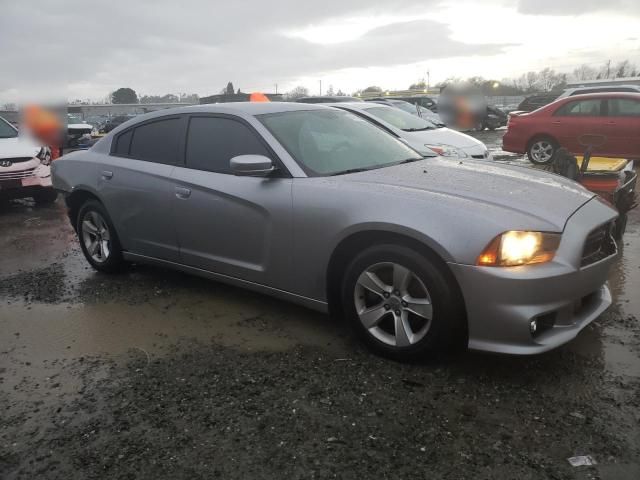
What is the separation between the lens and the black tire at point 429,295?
2.86m

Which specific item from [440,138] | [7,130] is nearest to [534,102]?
[440,138]

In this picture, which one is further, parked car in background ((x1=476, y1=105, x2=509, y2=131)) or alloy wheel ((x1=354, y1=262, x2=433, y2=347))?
parked car in background ((x1=476, y1=105, x2=509, y2=131))

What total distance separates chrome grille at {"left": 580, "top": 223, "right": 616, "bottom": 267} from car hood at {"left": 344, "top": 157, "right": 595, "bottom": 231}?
0.18 metres

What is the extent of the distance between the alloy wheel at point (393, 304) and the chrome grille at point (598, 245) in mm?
885

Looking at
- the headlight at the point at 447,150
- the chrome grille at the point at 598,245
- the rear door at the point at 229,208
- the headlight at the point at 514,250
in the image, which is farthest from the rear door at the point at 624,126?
the rear door at the point at 229,208

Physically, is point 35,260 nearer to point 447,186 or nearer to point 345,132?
point 345,132

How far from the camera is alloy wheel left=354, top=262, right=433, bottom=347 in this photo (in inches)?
117

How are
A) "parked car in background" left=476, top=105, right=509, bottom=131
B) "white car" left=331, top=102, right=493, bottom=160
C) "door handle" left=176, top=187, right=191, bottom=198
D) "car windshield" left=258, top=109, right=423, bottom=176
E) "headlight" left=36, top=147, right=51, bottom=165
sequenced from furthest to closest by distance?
1. "parked car in background" left=476, top=105, right=509, bottom=131
2. "headlight" left=36, top=147, right=51, bottom=165
3. "white car" left=331, top=102, right=493, bottom=160
4. "door handle" left=176, top=187, right=191, bottom=198
5. "car windshield" left=258, top=109, right=423, bottom=176

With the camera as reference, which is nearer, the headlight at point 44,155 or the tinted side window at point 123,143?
the tinted side window at point 123,143

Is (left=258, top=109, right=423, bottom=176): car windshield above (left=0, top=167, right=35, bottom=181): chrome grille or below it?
above

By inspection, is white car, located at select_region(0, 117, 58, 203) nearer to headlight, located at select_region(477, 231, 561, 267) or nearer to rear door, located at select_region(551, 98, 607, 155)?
headlight, located at select_region(477, 231, 561, 267)

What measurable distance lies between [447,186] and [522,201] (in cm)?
43

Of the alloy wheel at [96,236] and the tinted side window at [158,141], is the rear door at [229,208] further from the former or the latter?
the alloy wheel at [96,236]

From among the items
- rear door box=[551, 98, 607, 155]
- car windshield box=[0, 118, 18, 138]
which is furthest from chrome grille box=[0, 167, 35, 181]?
rear door box=[551, 98, 607, 155]
